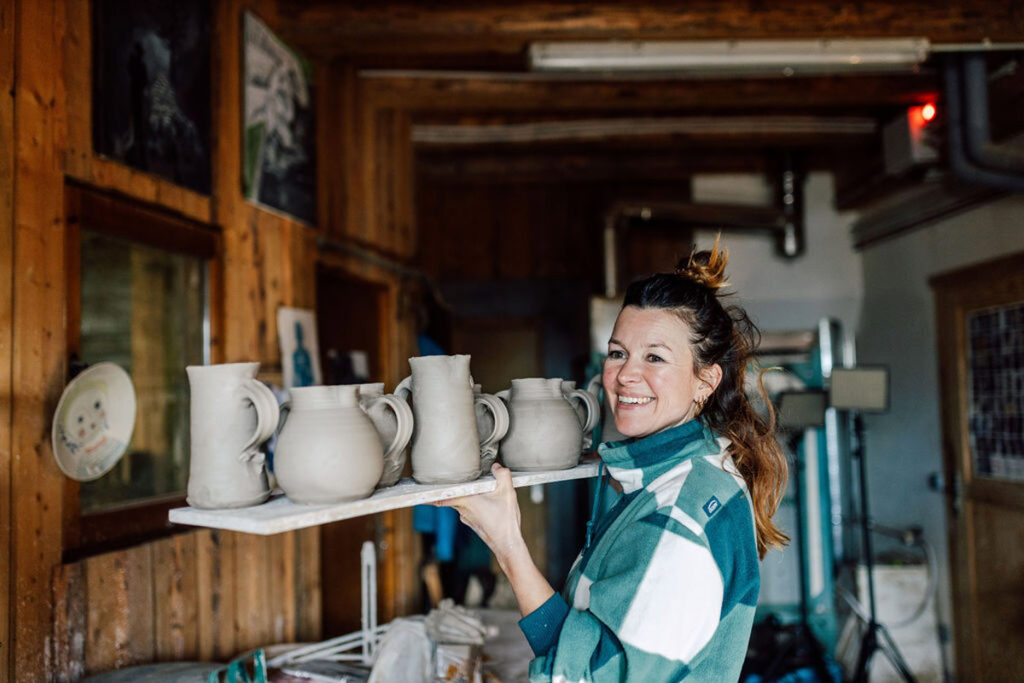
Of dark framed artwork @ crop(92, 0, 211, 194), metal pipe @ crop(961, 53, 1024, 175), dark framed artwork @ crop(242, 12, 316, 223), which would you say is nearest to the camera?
dark framed artwork @ crop(92, 0, 211, 194)

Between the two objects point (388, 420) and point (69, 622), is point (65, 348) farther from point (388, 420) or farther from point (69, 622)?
point (388, 420)

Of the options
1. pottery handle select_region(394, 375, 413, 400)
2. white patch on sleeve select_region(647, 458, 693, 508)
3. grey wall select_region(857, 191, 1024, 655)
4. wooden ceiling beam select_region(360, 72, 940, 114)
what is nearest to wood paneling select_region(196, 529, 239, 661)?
pottery handle select_region(394, 375, 413, 400)

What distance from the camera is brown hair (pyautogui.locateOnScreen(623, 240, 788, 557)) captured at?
1471 mm

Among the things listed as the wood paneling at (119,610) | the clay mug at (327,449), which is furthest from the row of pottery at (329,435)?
the wood paneling at (119,610)

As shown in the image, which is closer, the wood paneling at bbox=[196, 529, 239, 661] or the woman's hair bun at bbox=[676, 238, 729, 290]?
the woman's hair bun at bbox=[676, 238, 729, 290]

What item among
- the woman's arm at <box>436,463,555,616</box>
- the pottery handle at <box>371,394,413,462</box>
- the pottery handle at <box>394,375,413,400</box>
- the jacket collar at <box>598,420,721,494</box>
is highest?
the pottery handle at <box>394,375,413,400</box>

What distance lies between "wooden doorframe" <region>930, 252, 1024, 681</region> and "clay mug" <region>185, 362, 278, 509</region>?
366 cm

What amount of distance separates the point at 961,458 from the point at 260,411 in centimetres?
392

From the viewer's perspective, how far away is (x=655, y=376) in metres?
1.46

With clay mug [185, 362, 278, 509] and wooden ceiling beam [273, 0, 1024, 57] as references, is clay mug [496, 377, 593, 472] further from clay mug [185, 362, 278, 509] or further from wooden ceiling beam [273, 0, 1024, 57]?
wooden ceiling beam [273, 0, 1024, 57]

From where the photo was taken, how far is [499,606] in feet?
15.7

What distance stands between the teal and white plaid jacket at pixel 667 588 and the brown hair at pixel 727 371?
0.33ft

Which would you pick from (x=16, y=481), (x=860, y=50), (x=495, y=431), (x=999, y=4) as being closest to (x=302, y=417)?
(x=495, y=431)

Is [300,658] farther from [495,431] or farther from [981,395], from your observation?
[981,395]
